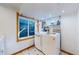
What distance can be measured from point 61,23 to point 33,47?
60cm

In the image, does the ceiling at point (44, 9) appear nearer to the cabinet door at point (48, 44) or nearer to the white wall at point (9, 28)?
the white wall at point (9, 28)

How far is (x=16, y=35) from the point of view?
1.13 m

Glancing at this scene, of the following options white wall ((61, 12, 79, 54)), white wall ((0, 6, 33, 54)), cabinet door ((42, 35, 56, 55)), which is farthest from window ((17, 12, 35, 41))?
white wall ((61, 12, 79, 54))

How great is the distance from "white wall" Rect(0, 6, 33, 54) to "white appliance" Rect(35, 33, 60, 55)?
13.8 inches

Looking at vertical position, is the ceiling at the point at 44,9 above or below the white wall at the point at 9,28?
above

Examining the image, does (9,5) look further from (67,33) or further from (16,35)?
(67,33)

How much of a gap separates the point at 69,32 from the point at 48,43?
375mm

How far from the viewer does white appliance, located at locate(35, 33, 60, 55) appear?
1.17 m

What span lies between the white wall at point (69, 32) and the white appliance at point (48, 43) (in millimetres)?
97

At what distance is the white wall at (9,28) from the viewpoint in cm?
101

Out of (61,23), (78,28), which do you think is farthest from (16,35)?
(78,28)

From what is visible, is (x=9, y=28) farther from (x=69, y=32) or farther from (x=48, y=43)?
(x=69, y=32)

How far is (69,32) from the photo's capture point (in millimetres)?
1159

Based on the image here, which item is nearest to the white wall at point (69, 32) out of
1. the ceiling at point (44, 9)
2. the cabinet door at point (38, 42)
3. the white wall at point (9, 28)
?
the ceiling at point (44, 9)
